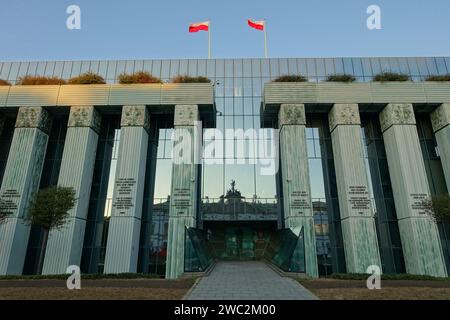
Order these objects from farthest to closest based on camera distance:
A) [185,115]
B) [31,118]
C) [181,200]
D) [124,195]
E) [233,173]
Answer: [233,173]
[185,115]
[31,118]
[181,200]
[124,195]

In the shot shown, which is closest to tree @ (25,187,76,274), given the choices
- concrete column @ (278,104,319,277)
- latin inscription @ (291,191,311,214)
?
concrete column @ (278,104,319,277)

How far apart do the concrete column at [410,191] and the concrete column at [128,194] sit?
2228 cm

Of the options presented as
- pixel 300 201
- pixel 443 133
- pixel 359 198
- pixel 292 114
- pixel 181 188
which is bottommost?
pixel 300 201

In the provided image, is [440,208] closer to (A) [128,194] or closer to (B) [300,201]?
(B) [300,201]

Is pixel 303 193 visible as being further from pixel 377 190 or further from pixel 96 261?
pixel 96 261

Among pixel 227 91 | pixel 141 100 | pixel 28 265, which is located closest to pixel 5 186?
pixel 28 265

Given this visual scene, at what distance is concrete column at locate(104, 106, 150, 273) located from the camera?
21.1 meters

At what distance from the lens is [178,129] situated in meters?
24.6

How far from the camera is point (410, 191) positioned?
72.8 feet

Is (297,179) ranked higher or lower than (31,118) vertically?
lower

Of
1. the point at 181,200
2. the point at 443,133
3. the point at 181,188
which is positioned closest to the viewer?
the point at 181,200

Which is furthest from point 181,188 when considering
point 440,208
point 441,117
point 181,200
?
point 441,117

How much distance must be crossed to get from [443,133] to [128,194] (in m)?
28.7
